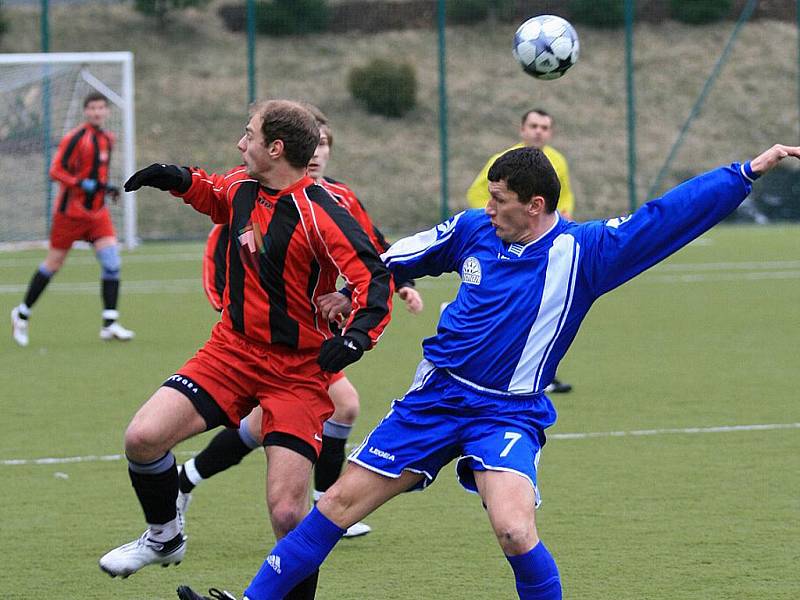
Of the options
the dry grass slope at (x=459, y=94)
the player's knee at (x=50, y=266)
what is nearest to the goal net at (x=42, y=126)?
the player's knee at (x=50, y=266)

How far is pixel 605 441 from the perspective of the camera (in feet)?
25.5

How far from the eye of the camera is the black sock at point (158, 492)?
4895 millimetres

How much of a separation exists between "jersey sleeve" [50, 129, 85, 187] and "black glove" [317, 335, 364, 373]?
26.2 ft

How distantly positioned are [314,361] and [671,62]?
30.5 m

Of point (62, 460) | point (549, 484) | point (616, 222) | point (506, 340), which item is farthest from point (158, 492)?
point (62, 460)

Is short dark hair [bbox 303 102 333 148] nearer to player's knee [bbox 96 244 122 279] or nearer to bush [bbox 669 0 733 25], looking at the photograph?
player's knee [bbox 96 244 122 279]

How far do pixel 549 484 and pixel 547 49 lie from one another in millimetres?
2076

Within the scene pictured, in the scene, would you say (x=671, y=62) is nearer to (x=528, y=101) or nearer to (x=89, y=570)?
(x=528, y=101)

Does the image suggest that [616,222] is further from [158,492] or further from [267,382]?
[158,492]

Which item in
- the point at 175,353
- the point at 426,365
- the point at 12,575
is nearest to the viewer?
the point at 426,365

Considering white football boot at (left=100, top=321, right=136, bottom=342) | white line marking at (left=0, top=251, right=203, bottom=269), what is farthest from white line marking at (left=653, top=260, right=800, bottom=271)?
white football boot at (left=100, top=321, right=136, bottom=342)

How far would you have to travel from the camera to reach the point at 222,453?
19.4ft

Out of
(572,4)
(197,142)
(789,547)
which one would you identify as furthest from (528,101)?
Answer: (789,547)

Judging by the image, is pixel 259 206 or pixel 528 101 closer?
pixel 259 206
